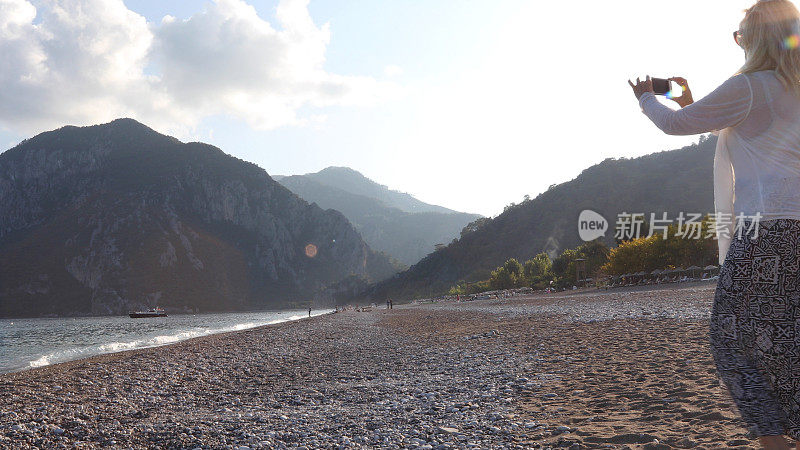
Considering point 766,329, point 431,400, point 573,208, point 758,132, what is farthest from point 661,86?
point 573,208

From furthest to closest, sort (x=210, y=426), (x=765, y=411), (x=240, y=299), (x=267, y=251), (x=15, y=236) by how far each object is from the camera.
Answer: (x=267, y=251)
(x=240, y=299)
(x=15, y=236)
(x=210, y=426)
(x=765, y=411)

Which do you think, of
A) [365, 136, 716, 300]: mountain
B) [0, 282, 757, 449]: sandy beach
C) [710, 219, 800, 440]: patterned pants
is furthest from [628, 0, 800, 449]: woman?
[365, 136, 716, 300]: mountain

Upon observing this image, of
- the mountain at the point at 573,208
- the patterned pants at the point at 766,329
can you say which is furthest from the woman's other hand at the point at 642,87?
the mountain at the point at 573,208

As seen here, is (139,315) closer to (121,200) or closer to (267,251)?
(121,200)

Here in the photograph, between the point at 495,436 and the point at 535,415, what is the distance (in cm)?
82

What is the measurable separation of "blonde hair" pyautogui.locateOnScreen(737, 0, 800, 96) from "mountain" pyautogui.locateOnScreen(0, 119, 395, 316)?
156787 mm

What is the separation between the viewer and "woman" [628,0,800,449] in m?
2.16

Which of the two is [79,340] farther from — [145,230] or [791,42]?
[145,230]

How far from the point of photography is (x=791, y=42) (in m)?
2.24

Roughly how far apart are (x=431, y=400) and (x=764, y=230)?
5.46m

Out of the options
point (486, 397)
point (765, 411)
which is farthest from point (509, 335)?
point (765, 411)

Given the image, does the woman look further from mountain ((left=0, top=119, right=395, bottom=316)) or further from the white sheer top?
mountain ((left=0, top=119, right=395, bottom=316))

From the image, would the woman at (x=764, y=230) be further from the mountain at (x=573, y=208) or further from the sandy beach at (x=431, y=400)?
the mountain at (x=573, y=208)

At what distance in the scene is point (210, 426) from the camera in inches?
255
